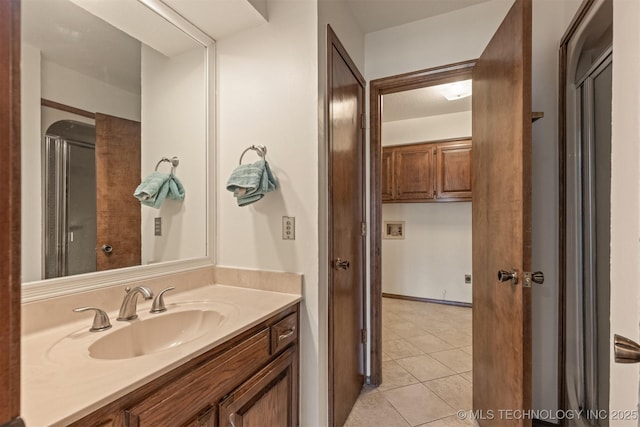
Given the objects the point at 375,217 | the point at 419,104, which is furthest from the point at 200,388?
the point at 419,104

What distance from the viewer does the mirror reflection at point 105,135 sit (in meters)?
0.99

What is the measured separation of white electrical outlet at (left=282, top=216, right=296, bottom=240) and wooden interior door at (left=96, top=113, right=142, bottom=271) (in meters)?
0.65

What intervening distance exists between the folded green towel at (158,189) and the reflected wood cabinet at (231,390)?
794mm

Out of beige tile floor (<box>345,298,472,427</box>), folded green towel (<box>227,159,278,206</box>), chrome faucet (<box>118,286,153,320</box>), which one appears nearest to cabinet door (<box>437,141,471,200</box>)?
beige tile floor (<box>345,298,472,427</box>)

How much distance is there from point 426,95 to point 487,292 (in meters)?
2.34

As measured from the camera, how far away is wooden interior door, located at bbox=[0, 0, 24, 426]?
36 centimetres

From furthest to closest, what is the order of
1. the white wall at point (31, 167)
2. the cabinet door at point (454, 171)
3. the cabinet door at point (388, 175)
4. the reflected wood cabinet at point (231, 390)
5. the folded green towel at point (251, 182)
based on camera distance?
1. the cabinet door at point (388, 175)
2. the cabinet door at point (454, 171)
3. the folded green towel at point (251, 182)
4. the white wall at point (31, 167)
5. the reflected wood cabinet at point (231, 390)

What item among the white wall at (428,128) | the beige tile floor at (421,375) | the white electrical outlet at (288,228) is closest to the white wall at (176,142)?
the white electrical outlet at (288,228)

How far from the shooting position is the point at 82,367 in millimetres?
718

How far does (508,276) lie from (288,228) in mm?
984

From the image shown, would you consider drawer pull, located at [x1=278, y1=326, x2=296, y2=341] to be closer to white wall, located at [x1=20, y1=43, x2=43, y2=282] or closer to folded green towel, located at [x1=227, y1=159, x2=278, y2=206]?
folded green towel, located at [x1=227, y1=159, x2=278, y2=206]

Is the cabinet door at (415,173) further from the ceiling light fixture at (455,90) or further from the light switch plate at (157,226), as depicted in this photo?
the light switch plate at (157,226)

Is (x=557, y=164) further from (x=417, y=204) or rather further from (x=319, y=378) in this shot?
(x=417, y=204)

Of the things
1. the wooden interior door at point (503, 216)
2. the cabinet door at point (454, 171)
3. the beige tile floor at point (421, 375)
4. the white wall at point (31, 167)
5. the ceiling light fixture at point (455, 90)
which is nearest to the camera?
the white wall at point (31, 167)
